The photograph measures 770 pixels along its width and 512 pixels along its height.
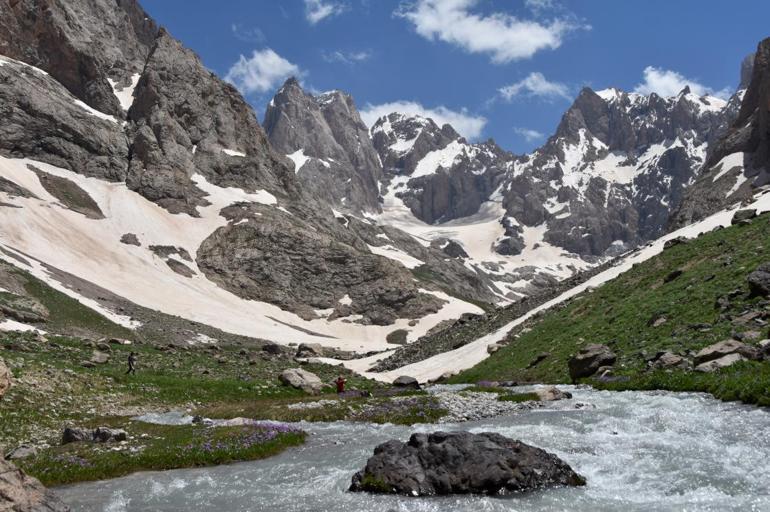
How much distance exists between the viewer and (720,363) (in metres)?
26.7

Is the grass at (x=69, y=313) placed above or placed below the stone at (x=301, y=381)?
below

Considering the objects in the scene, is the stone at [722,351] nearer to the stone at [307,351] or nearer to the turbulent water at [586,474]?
the turbulent water at [586,474]

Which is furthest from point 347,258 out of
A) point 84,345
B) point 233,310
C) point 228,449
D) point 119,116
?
point 228,449

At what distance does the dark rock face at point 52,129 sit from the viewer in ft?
487

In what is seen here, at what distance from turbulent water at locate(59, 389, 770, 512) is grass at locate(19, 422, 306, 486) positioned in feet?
2.88

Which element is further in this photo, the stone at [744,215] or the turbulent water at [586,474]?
the stone at [744,215]

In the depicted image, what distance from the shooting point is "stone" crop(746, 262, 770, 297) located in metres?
33.3

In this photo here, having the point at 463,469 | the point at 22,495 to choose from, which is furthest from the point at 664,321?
the point at 22,495

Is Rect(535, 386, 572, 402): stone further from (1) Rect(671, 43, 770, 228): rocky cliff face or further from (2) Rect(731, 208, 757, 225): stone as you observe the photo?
(1) Rect(671, 43, 770, 228): rocky cliff face

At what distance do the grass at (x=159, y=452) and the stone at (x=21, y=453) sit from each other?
42 cm

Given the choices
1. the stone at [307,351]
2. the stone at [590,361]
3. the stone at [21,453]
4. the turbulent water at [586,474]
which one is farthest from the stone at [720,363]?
the stone at [307,351]

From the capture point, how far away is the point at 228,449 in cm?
2269

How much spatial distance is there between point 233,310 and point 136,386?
89.7 meters

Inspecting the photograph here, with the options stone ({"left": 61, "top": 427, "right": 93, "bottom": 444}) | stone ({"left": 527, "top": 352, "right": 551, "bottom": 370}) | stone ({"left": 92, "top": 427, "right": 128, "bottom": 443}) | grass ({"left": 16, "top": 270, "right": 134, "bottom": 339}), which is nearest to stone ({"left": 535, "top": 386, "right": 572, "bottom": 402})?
stone ({"left": 527, "top": 352, "right": 551, "bottom": 370})
